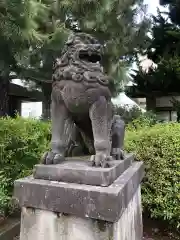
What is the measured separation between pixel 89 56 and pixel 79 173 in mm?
614

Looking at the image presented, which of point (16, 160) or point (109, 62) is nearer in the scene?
point (16, 160)

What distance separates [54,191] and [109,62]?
12.1 ft

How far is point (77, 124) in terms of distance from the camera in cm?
142

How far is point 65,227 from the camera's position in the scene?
3.73 feet

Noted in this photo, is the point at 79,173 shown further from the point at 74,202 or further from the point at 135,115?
the point at 135,115

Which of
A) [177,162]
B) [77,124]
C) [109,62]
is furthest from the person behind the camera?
[109,62]

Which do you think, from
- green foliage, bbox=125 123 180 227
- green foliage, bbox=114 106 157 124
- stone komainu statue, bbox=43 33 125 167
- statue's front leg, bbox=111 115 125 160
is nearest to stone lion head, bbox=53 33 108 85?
stone komainu statue, bbox=43 33 125 167

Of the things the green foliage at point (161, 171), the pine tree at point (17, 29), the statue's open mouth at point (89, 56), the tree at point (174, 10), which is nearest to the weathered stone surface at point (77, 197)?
the statue's open mouth at point (89, 56)

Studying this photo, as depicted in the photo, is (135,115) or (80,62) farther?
(135,115)

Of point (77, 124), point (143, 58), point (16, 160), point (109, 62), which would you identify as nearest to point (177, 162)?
point (77, 124)

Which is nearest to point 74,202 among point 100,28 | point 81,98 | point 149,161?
point 81,98

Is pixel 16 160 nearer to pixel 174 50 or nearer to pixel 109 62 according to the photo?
pixel 109 62

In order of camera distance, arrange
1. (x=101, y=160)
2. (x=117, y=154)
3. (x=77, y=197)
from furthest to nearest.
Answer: (x=117, y=154) → (x=101, y=160) → (x=77, y=197)

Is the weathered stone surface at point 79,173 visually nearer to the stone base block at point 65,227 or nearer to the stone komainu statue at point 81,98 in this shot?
the stone komainu statue at point 81,98
